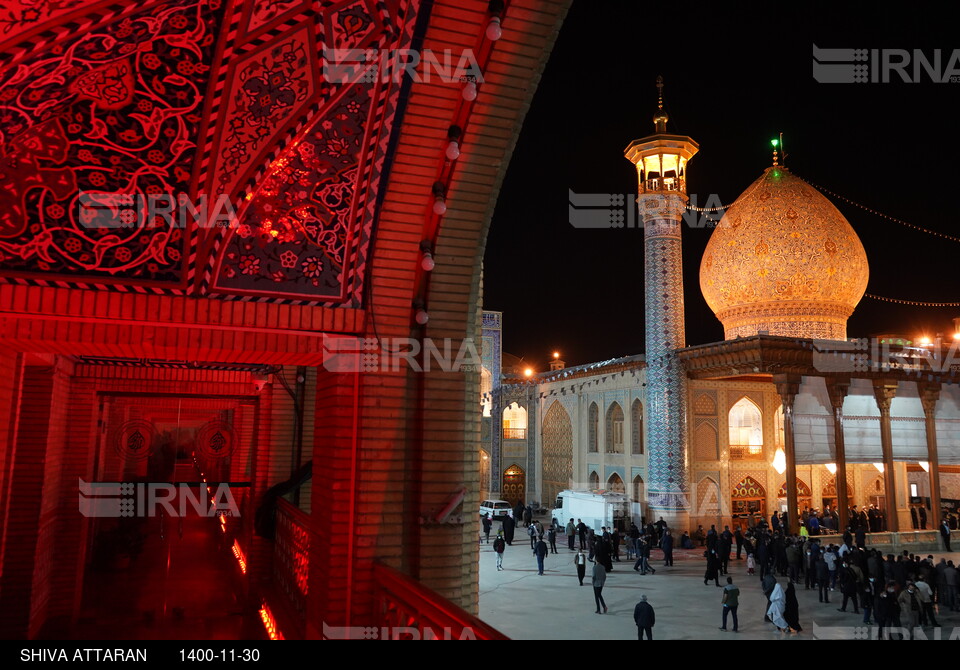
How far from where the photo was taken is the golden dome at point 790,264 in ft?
72.0

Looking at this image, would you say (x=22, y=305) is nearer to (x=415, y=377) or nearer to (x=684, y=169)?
(x=415, y=377)

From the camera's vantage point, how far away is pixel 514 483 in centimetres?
3066

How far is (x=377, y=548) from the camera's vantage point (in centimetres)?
494

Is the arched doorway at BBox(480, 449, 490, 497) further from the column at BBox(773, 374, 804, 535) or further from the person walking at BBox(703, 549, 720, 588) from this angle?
the person walking at BBox(703, 549, 720, 588)

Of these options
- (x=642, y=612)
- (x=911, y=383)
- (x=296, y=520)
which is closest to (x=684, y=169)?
(x=911, y=383)

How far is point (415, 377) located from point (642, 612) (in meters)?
6.19

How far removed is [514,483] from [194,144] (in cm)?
2754

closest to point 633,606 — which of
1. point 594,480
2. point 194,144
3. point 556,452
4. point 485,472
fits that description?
point 194,144

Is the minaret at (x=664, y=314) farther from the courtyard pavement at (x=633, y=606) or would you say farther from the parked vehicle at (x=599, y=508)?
the courtyard pavement at (x=633, y=606)

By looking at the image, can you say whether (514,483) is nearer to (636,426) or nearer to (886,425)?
(636,426)

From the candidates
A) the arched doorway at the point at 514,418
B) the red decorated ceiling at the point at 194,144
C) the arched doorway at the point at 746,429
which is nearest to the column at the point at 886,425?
the arched doorway at the point at 746,429

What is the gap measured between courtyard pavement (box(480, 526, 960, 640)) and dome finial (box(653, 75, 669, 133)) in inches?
544

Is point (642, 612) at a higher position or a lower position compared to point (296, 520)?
lower

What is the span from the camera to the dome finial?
22.8 metres
